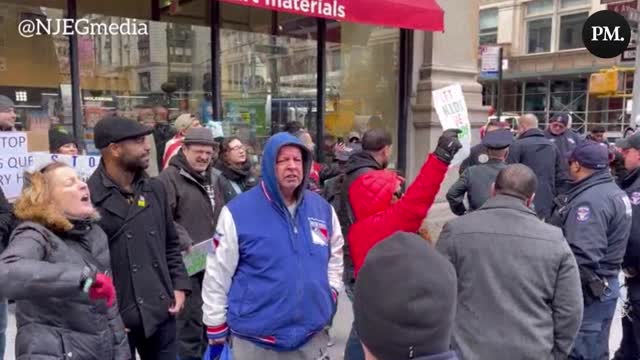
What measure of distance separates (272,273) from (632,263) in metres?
3.04

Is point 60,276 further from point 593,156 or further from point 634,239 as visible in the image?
point 634,239

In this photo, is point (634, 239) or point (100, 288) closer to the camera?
point (100, 288)

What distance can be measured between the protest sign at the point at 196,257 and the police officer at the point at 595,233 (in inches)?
95.1

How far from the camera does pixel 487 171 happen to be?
5238 mm

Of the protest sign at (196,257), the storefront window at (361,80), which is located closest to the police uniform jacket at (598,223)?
the protest sign at (196,257)

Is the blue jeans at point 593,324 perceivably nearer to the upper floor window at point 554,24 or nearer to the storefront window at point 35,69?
the storefront window at point 35,69

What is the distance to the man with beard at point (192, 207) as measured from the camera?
4.12m

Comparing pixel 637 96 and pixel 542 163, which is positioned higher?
pixel 637 96

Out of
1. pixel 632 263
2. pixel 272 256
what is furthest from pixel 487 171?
pixel 272 256

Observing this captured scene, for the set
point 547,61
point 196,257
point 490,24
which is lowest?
point 196,257

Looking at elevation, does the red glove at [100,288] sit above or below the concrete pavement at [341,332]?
above

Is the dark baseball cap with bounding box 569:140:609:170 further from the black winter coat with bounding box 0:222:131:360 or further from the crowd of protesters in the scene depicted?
the black winter coat with bounding box 0:222:131:360

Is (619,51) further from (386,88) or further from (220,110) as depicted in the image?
(220,110)

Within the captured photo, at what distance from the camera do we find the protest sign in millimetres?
3943
